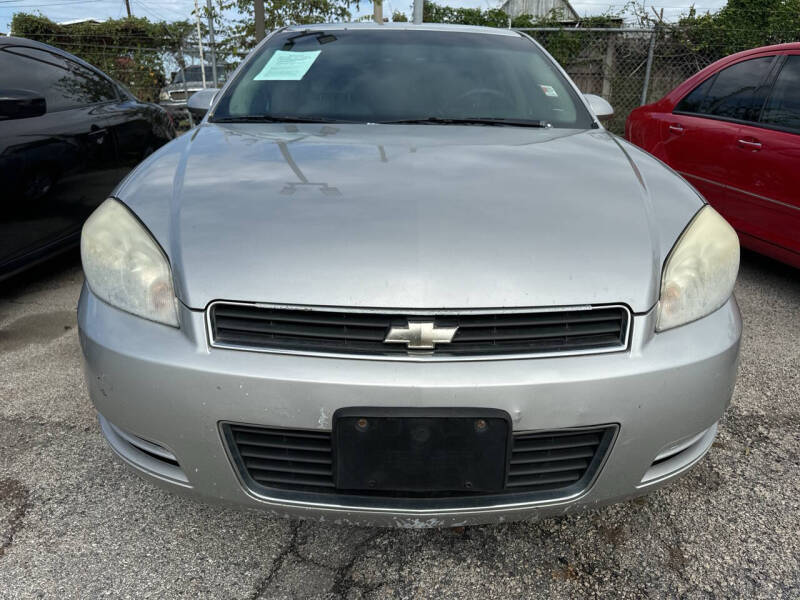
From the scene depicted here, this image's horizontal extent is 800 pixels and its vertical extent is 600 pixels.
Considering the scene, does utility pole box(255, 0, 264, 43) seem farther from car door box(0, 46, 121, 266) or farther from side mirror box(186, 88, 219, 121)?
side mirror box(186, 88, 219, 121)

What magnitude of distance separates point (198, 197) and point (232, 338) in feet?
1.42

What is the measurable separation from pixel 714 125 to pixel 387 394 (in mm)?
3431

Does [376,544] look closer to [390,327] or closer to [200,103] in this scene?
[390,327]

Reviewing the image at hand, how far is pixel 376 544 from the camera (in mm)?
1618

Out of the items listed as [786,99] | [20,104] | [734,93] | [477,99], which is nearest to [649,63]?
[734,93]

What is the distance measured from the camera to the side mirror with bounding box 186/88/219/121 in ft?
8.34

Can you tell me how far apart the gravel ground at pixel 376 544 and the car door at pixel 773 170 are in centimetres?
156

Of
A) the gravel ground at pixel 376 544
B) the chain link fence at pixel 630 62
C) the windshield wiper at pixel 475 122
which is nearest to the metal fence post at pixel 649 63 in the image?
the chain link fence at pixel 630 62

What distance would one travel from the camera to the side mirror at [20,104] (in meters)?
2.80

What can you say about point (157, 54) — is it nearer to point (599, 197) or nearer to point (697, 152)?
point (697, 152)

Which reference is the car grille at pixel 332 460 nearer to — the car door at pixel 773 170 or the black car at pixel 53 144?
the black car at pixel 53 144

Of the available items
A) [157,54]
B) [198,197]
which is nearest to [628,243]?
[198,197]

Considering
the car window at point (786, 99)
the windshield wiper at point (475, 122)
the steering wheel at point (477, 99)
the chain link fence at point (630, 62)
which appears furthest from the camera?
the chain link fence at point (630, 62)

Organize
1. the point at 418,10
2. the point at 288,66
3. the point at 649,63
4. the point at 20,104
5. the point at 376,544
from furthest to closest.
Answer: the point at 649,63, the point at 418,10, the point at 20,104, the point at 288,66, the point at 376,544
